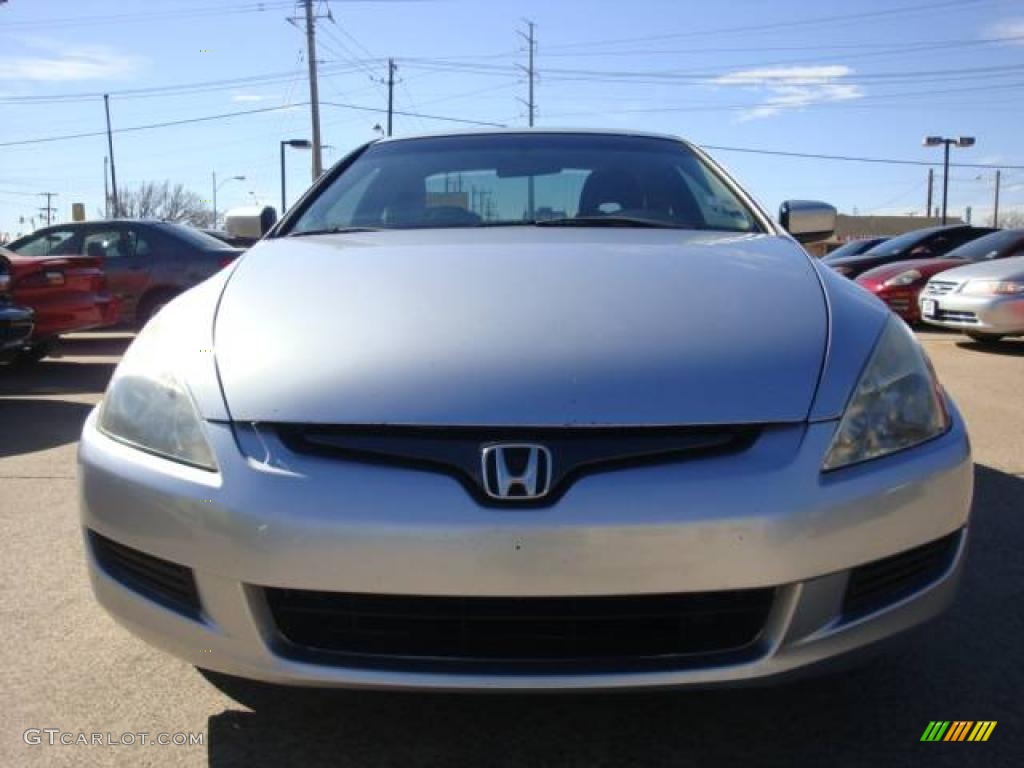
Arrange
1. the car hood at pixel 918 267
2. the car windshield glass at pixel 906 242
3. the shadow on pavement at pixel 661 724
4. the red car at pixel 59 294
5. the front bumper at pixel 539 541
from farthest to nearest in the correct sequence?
the car windshield glass at pixel 906 242
the car hood at pixel 918 267
the red car at pixel 59 294
the shadow on pavement at pixel 661 724
the front bumper at pixel 539 541

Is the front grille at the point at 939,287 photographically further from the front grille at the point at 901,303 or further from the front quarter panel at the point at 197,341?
the front quarter panel at the point at 197,341

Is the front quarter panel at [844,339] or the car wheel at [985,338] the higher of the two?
the front quarter panel at [844,339]

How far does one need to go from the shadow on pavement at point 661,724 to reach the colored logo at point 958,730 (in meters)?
0.02

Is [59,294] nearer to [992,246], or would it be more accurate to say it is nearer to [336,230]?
[336,230]

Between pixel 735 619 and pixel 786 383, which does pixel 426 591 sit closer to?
pixel 735 619

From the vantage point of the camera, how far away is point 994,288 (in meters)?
9.21

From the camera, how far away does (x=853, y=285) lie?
2.50 m

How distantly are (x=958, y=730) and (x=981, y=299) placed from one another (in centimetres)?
809

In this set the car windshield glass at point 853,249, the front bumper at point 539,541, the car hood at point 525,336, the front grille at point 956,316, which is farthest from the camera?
the car windshield glass at point 853,249

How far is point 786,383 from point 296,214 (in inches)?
77.4

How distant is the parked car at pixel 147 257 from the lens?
33.9ft

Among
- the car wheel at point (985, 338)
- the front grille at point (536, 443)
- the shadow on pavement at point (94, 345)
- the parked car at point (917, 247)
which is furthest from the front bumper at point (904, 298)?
the front grille at point (536, 443)

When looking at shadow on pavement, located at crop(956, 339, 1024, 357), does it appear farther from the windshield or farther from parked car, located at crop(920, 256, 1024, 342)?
the windshield

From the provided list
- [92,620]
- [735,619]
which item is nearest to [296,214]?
[92,620]
